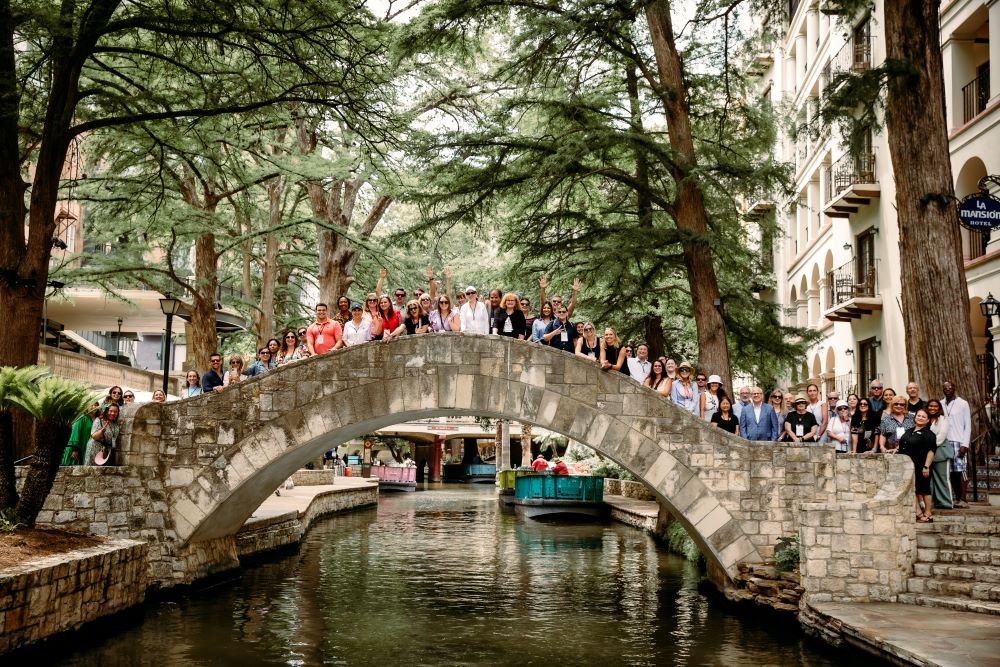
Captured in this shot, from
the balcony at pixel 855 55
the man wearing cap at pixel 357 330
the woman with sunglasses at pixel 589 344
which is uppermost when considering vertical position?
the balcony at pixel 855 55

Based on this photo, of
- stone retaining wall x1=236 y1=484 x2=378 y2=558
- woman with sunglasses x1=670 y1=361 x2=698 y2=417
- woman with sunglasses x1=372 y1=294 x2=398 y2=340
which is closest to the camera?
woman with sunglasses x1=670 y1=361 x2=698 y2=417

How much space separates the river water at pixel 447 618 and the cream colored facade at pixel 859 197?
5.12 m

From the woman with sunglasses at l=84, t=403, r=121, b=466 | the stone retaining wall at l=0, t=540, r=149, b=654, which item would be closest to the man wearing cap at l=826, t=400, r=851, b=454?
the stone retaining wall at l=0, t=540, r=149, b=654

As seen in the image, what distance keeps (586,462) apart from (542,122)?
62.2ft

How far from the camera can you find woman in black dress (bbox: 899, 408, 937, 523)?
12.5 meters

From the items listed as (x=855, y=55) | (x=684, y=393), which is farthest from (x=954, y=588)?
(x=855, y=55)

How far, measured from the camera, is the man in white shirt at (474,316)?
563 inches

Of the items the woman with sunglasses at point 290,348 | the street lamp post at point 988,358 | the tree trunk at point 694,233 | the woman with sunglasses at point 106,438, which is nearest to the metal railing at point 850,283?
the street lamp post at point 988,358

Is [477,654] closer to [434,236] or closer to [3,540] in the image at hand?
[3,540]

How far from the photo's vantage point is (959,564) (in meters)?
11.6

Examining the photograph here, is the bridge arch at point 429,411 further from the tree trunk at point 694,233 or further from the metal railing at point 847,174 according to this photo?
the metal railing at point 847,174

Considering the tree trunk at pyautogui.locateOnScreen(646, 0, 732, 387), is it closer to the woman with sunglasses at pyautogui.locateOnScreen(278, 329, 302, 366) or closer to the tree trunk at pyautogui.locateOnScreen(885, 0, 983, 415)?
the tree trunk at pyautogui.locateOnScreen(885, 0, 983, 415)

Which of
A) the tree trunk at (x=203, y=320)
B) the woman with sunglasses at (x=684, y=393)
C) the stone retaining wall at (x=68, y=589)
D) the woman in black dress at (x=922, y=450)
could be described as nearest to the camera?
the stone retaining wall at (x=68, y=589)

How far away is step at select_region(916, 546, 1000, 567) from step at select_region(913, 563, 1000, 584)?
113mm
